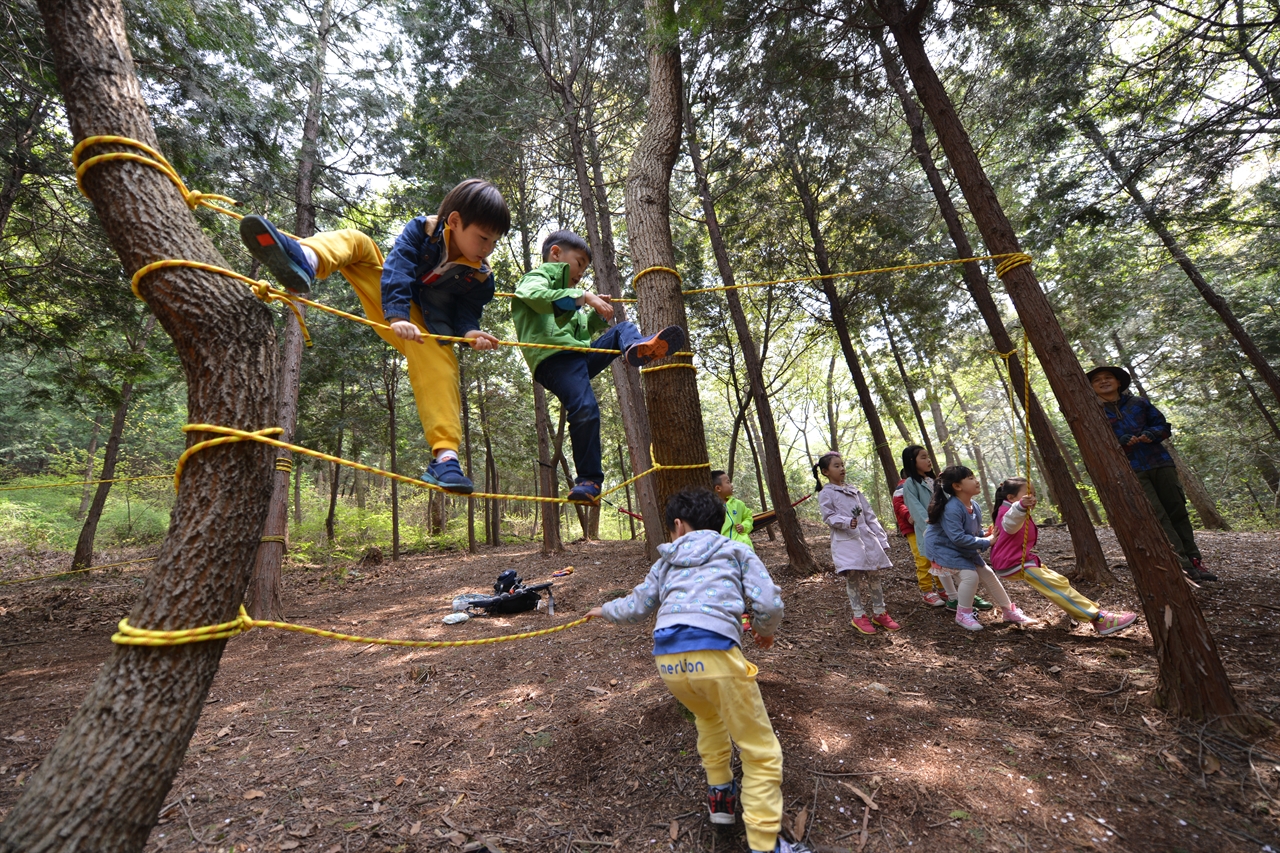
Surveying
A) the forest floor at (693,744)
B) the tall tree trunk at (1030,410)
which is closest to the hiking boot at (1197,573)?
the forest floor at (693,744)

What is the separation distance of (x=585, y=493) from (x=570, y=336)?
0.92 metres

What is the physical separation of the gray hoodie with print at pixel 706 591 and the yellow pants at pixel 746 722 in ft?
0.41

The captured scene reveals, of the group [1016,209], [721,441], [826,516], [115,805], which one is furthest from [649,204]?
[721,441]

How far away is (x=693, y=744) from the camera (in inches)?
106

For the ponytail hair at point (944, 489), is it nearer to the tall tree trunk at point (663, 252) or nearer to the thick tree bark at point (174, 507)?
the tall tree trunk at point (663, 252)

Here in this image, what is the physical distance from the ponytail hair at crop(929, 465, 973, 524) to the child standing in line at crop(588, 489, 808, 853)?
2.72 m

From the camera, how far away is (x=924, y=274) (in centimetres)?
945

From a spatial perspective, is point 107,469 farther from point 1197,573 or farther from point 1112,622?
point 1197,573

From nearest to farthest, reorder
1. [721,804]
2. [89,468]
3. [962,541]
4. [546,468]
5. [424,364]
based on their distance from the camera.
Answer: [721,804]
[424,364]
[962,541]
[546,468]
[89,468]

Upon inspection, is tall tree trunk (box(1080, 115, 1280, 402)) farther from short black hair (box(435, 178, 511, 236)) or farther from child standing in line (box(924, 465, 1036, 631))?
short black hair (box(435, 178, 511, 236))

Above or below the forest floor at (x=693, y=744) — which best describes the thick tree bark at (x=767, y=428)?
above

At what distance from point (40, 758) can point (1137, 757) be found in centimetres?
585

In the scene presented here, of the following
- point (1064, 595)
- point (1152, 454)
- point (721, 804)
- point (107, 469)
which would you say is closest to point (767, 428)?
point (1152, 454)

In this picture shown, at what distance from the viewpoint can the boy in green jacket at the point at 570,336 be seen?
287 cm
